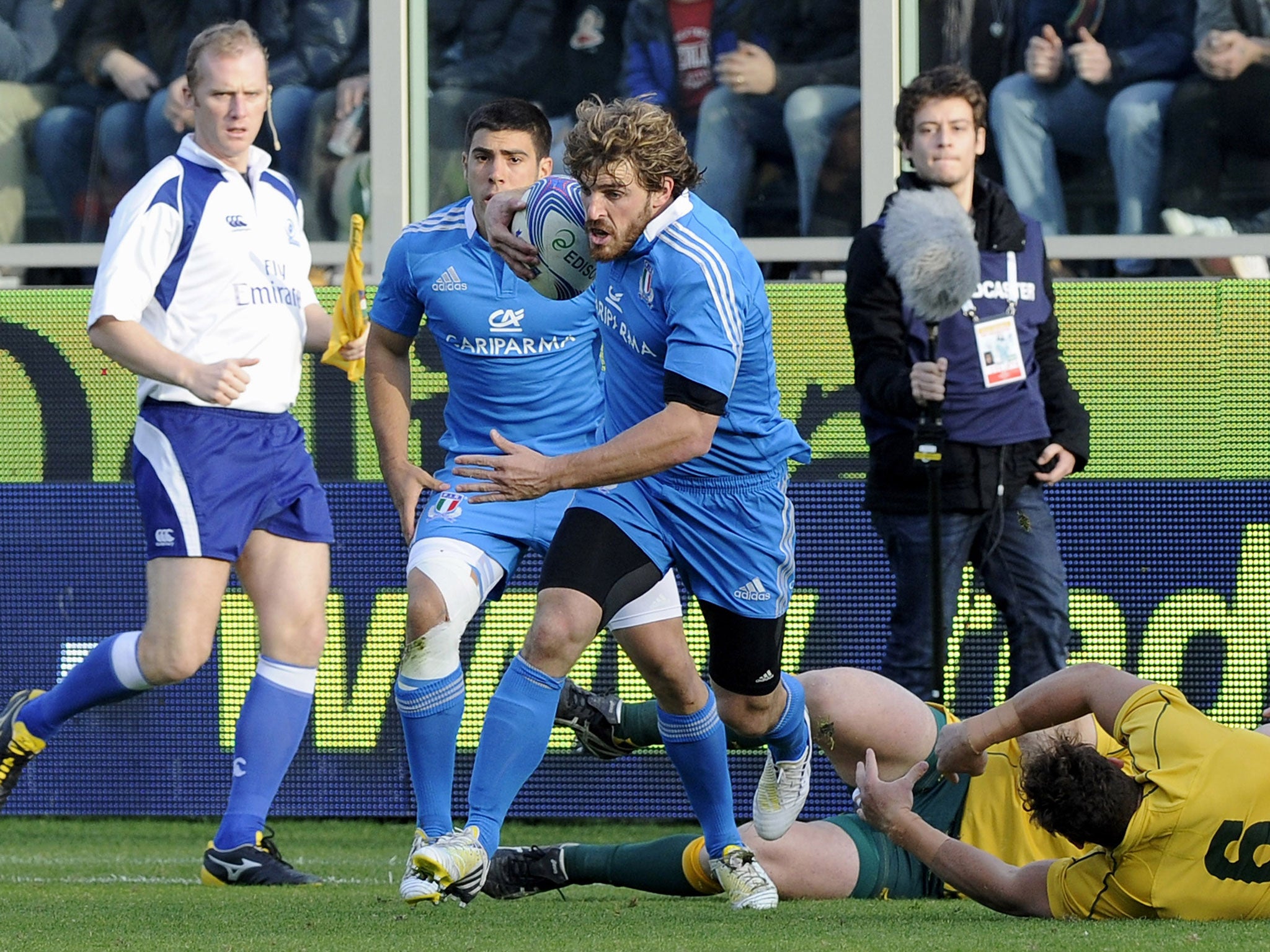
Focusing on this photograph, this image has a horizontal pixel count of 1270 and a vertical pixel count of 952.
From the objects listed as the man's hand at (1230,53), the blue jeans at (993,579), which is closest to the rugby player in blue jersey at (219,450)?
the blue jeans at (993,579)

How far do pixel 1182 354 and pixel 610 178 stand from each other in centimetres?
314

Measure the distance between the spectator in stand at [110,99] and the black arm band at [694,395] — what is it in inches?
181

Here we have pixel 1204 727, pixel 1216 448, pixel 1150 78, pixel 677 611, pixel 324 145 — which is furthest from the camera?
pixel 324 145

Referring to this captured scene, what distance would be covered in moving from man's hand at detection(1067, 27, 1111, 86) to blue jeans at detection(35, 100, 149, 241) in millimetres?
3862

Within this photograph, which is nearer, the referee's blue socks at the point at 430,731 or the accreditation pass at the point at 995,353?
the referee's blue socks at the point at 430,731

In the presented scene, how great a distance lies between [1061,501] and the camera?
283 inches

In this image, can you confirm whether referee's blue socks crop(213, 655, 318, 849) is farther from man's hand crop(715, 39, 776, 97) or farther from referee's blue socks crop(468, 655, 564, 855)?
man's hand crop(715, 39, 776, 97)

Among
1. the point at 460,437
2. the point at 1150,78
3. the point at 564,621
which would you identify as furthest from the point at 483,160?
the point at 1150,78

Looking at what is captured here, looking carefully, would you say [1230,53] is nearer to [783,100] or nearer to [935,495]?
[783,100]

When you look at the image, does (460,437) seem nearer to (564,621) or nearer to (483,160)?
(483,160)

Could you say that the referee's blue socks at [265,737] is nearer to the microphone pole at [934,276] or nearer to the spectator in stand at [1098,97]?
Result: the microphone pole at [934,276]

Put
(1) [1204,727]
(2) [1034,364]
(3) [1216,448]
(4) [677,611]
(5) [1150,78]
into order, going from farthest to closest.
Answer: (5) [1150,78] → (3) [1216,448] → (2) [1034,364] → (4) [677,611] → (1) [1204,727]

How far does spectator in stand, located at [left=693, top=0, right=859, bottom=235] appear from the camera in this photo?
8039mm

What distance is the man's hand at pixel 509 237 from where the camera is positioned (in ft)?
17.4
